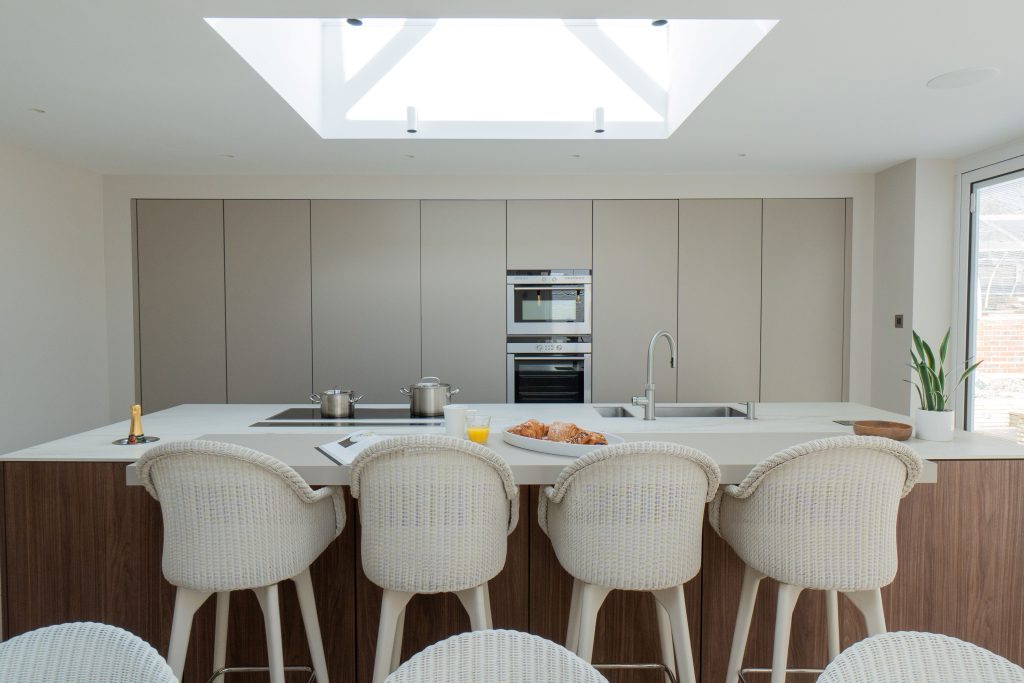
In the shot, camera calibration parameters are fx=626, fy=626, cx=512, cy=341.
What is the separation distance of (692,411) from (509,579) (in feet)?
4.41

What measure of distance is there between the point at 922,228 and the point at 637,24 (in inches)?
83.0

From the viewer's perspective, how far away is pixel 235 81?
2.46 m

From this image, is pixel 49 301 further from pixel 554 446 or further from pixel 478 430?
pixel 554 446

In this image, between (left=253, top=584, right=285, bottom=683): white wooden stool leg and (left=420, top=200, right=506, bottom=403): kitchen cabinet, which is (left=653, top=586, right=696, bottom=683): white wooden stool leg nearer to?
(left=253, top=584, right=285, bottom=683): white wooden stool leg

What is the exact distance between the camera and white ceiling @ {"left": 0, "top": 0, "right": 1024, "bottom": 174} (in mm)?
1858

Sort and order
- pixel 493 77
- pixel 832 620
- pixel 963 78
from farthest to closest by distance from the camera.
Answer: pixel 493 77 → pixel 963 78 → pixel 832 620

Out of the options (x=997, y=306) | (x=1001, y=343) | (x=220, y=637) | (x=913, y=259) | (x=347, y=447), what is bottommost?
(x=220, y=637)

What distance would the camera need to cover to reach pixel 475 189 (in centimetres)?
425

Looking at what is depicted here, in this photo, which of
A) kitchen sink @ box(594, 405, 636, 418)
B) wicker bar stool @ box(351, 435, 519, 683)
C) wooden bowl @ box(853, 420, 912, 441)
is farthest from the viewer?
kitchen sink @ box(594, 405, 636, 418)

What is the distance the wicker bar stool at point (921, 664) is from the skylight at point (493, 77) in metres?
2.45

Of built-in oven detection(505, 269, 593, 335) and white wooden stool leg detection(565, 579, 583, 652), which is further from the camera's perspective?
built-in oven detection(505, 269, 593, 335)

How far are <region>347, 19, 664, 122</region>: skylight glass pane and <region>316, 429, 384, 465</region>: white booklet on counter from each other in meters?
2.12

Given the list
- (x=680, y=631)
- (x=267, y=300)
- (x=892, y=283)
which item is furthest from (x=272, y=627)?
(x=892, y=283)

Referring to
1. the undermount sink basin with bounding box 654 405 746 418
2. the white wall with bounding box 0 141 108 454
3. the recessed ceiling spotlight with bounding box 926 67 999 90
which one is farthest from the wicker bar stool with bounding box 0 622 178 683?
the white wall with bounding box 0 141 108 454
